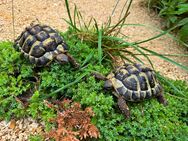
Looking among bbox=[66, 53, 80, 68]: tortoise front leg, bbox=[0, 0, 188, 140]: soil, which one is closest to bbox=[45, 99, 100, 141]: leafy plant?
bbox=[66, 53, 80, 68]: tortoise front leg

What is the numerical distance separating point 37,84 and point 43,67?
17 cm

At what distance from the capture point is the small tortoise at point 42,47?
329 centimetres

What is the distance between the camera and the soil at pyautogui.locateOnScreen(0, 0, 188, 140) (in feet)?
13.8

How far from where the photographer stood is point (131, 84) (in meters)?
3.09

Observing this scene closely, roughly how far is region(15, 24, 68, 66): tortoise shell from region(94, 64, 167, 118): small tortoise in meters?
0.42

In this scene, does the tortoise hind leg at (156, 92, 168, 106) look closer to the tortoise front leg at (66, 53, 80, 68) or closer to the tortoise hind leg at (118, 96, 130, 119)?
the tortoise hind leg at (118, 96, 130, 119)

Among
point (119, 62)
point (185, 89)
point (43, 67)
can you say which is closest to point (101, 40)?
point (119, 62)

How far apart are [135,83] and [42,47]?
2.83 ft

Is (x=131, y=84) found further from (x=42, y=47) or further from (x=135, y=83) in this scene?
(x=42, y=47)

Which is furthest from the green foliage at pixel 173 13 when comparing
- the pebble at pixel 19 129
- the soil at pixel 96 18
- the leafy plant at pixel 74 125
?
the pebble at pixel 19 129

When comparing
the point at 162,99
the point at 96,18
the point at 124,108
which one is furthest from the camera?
the point at 96,18

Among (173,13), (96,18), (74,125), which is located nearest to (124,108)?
(74,125)

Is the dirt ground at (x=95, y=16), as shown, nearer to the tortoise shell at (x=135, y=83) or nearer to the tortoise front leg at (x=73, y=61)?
the tortoise shell at (x=135, y=83)

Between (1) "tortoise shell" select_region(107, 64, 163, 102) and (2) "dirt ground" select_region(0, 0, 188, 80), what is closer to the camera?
(1) "tortoise shell" select_region(107, 64, 163, 102)
